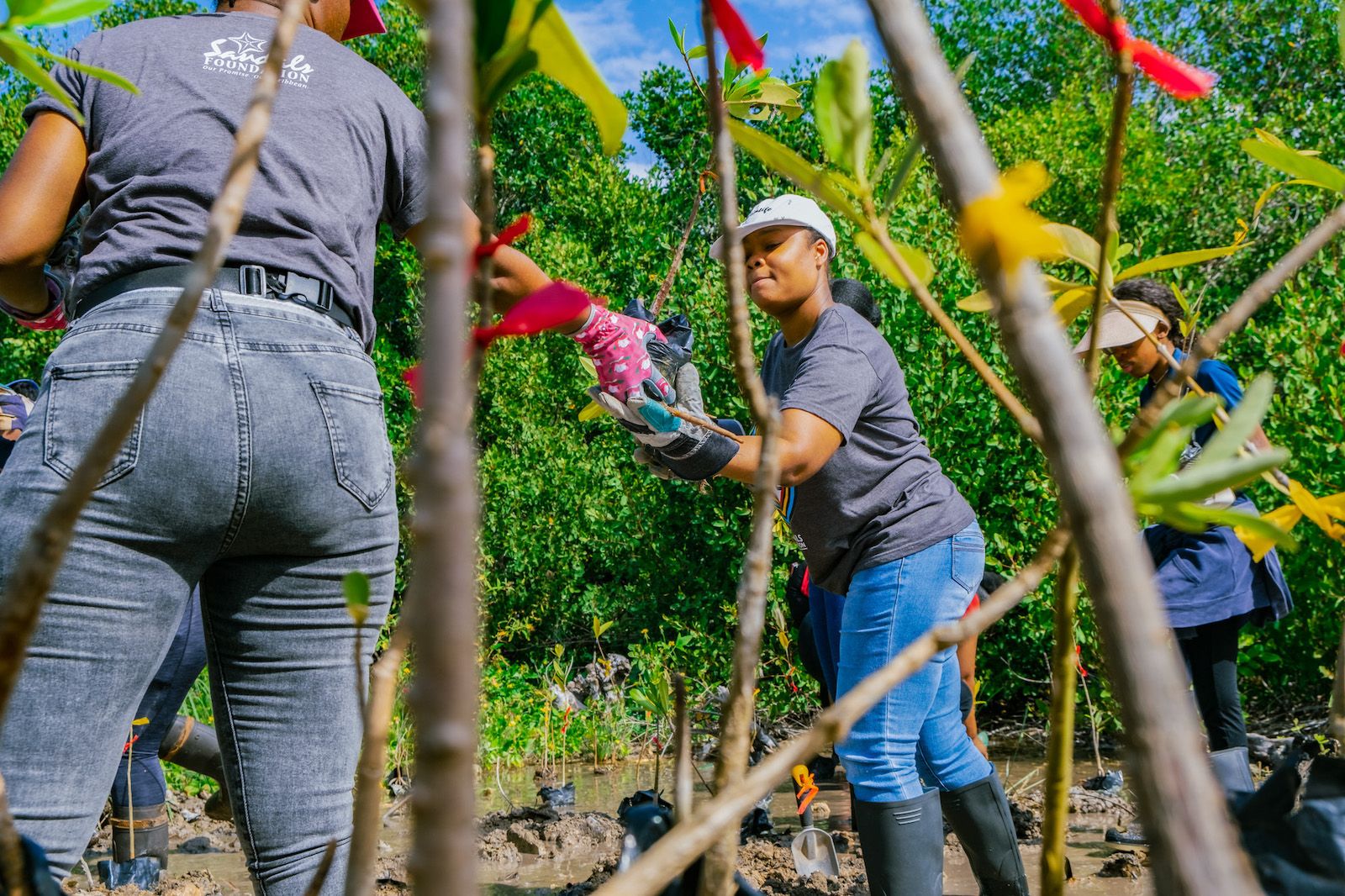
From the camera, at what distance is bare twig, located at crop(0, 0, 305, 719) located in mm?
312

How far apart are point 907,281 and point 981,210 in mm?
199

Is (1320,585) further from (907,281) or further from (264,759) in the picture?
(907,281)

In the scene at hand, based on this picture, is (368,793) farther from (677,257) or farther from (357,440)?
(357,440)

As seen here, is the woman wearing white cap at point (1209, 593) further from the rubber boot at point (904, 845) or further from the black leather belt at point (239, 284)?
the black leather belt at point (239, 284)

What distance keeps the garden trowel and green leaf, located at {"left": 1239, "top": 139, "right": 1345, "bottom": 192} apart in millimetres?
2768

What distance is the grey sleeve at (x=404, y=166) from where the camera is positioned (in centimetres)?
151

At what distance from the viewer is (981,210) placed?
28cm

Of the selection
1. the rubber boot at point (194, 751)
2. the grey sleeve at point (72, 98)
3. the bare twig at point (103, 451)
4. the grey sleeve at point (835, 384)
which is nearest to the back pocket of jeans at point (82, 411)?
the grey sleeve at point (72, 98)

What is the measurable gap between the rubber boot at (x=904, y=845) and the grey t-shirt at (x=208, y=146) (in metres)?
1.45

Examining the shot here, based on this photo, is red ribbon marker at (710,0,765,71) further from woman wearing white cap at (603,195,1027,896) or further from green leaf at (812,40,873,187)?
woman wearing white cap at (603,195,1027,896)

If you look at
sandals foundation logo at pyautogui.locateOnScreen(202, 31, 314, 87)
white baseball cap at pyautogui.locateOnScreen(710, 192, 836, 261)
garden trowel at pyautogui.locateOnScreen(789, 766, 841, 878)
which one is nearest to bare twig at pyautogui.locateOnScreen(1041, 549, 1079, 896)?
sandals foundation logo at pyautogui.locateOnScreen(202, 31, 314, 87)

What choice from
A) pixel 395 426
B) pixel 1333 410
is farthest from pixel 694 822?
pixel 395 426

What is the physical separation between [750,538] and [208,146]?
118cm

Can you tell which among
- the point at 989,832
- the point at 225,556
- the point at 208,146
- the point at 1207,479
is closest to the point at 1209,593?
the point at 989,832
